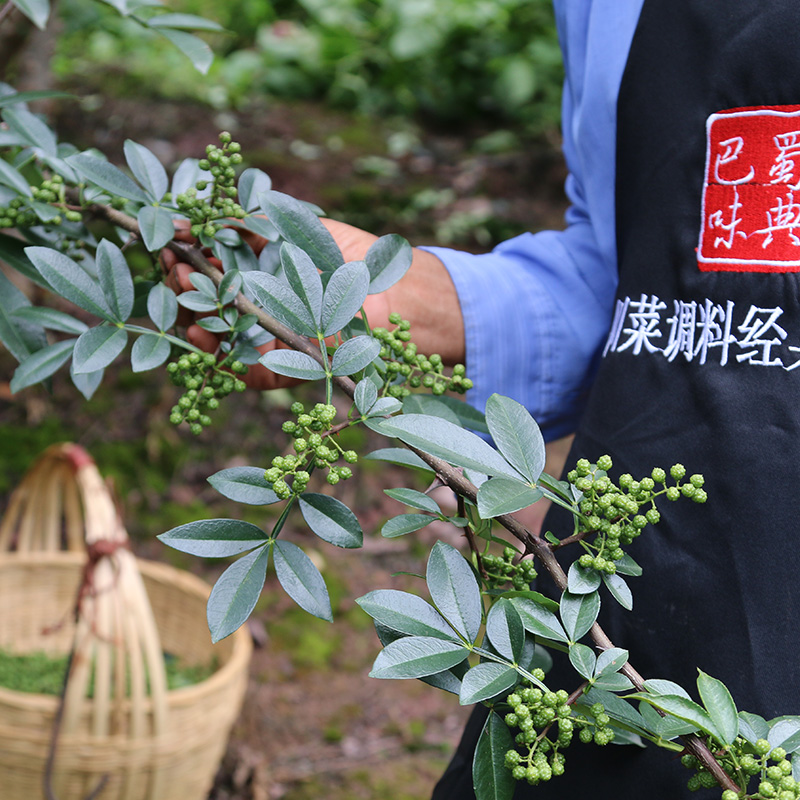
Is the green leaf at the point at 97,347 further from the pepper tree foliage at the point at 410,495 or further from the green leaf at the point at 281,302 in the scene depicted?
the green leaf at the point at 281,302

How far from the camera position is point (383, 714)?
1.80m

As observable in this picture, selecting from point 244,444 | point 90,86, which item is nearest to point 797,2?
point 244,444

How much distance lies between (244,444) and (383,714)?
81 centimetres

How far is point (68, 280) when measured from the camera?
53cm

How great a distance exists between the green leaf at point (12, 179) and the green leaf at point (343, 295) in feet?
1.01

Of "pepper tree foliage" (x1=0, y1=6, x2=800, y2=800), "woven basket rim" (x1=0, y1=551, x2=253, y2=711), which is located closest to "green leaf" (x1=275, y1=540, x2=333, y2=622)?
"pepper tree foliage" (x1=0, y1=6, x2=800, y2=800)

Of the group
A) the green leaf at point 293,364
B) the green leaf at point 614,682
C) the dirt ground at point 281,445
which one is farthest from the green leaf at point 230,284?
the dirt ground at point 281,445

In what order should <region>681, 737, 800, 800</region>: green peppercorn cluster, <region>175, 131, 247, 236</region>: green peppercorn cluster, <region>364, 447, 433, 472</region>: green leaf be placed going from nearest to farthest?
<region>681, 737, 800, 800</region>: green peppercorn cluster → <region>364, 447, 433, 472</region>: green leaf → <region>175, 131, 247, 236</region>: green peppercorn cluster

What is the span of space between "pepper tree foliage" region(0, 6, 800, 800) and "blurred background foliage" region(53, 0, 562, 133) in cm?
264

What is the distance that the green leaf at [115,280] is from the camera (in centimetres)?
54

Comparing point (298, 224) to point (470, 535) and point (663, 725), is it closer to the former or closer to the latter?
point (470, 535)

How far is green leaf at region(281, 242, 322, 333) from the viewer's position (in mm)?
442

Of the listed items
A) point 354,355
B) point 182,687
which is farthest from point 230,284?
point 182,687

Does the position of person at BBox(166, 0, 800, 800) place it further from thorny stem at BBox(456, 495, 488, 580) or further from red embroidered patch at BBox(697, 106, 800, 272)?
thorny stem at BBox(456, 495, 488, 580)
